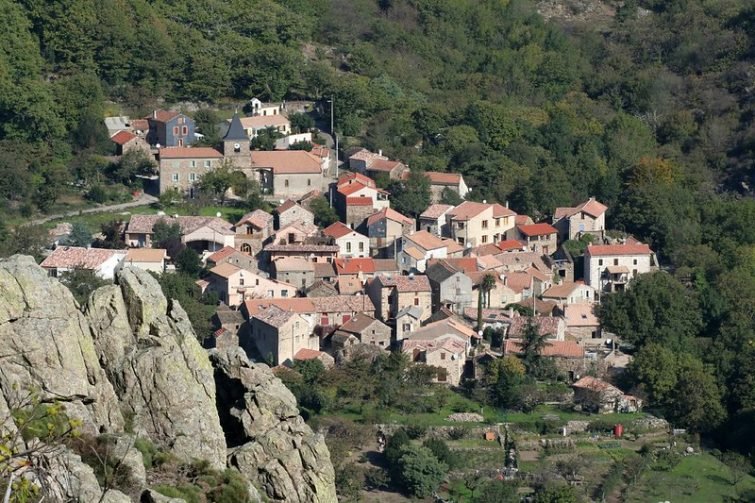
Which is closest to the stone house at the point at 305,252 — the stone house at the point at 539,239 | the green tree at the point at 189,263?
the green tree at the point at 189,263

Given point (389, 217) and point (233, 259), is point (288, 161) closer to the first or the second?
point (389, 217)

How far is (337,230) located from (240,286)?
4.75m

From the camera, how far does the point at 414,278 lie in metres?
48.0

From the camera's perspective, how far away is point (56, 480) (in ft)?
49.9

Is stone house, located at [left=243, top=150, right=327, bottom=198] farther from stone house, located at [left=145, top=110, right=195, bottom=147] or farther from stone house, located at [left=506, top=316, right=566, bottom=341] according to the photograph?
stone house, located at [left=506, top=316, right=566, bottom=341]

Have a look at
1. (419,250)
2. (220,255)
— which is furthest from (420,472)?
(220,255)

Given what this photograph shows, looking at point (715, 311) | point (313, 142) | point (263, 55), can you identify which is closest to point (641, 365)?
point (715, 311)

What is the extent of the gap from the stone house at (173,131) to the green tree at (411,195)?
762 centimetres

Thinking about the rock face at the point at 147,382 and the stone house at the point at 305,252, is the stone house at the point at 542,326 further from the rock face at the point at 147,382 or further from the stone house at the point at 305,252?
the rock face at the point at 147,382

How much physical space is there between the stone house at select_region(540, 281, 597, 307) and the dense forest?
1.51 metres

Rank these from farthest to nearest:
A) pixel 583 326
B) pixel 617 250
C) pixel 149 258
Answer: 1. pixel 617 250
2. pixel 149 258
3. pixel 583 326

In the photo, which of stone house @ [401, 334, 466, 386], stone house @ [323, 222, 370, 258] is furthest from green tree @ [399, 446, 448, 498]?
stone house @ [323, 222, 370, 258]

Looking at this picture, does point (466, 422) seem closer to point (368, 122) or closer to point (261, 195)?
point (261, 195)

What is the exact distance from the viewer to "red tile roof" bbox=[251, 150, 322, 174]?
55500mm
